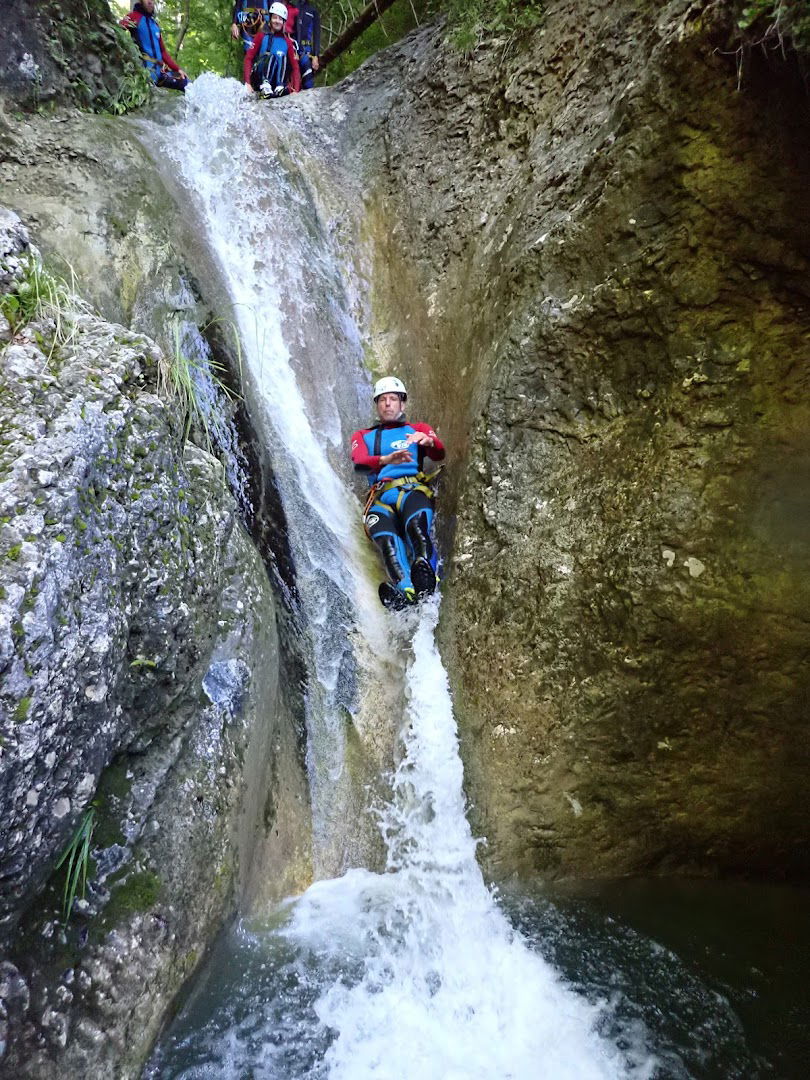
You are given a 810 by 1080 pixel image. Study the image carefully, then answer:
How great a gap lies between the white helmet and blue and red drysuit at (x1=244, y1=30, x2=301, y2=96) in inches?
267

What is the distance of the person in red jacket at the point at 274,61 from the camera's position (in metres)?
10.3

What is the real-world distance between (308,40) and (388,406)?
8.63 metres

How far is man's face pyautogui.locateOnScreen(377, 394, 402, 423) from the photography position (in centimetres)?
625

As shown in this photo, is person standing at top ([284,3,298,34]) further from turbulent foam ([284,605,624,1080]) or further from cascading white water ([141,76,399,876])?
turbulent foam ([284,605,624,1080])

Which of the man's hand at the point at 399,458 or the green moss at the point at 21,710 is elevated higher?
the man's hand at the point at 399,458

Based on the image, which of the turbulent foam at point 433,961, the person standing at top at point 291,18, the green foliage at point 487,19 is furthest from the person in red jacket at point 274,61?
the turbulent foam at point 433,961

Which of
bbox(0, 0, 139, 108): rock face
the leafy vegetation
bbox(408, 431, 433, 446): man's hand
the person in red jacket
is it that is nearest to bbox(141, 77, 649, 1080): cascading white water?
bbox(408, 431, 433, 446): man's hand

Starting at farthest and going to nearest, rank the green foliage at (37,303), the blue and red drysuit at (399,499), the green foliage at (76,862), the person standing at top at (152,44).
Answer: the person standing at top at (152,44) → the blue and red drysuit at (399,499) → the green foliage at (37,303) → the green foliage at (76,862)

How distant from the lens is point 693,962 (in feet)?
12.9

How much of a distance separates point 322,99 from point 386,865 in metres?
8.49

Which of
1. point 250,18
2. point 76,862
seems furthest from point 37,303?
point 250,18

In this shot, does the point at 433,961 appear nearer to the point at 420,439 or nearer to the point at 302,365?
the point at 420,439

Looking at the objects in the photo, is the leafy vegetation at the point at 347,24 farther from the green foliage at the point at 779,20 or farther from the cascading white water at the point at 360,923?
the green foliage at the point at 779,20

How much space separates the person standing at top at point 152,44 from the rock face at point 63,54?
6.93 feet
